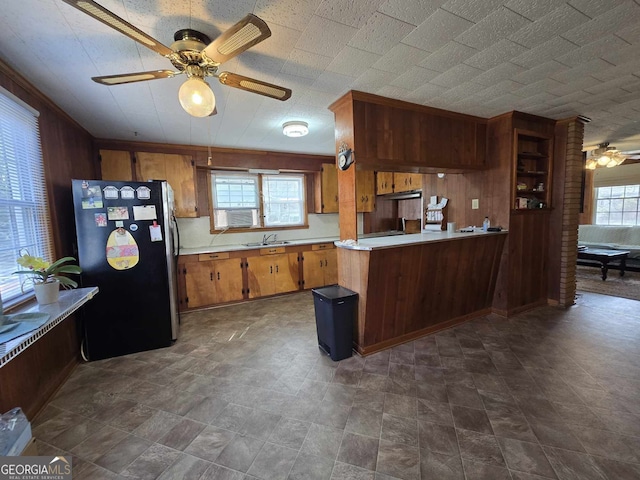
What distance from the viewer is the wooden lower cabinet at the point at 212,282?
154 inches

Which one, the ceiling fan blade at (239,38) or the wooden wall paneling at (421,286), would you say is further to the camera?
the wooden wall paneling at (421,286)

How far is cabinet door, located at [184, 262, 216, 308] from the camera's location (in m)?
3.92

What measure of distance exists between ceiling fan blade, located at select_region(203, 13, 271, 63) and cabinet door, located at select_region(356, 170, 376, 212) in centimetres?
380

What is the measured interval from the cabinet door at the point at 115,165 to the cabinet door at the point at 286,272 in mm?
2375

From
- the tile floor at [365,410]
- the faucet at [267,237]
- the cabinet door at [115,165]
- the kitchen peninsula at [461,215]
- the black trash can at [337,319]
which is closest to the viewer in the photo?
the tile floor at [365,410]

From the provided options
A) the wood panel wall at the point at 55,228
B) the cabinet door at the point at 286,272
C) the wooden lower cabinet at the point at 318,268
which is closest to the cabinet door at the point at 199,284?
the cabinet door at the point at 286,272

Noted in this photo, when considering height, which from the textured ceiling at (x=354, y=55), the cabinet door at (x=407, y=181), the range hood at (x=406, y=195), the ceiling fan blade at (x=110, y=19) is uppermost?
the textured ceiling at (x=354, y=55)

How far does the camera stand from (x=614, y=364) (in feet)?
7.58

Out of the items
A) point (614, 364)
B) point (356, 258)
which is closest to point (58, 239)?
point (356, 258)

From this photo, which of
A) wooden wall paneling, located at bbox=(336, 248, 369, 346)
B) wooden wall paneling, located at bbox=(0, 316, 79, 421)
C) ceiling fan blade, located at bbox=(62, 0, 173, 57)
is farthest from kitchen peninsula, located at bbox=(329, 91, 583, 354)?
wooden wall paneling, located at bbox=(0, 316, 79, 421)

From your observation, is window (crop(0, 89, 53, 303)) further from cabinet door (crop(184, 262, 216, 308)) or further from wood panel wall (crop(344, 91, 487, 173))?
wood panel wall (crop(344, 91, 487, 173))

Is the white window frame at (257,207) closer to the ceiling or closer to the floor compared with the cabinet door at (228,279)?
closer to the ceiling

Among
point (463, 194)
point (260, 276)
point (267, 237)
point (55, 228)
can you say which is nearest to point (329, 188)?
point (267, 237)

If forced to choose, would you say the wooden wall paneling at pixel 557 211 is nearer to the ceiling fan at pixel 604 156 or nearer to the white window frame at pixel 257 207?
the ceiling fan at pixel 604 156
